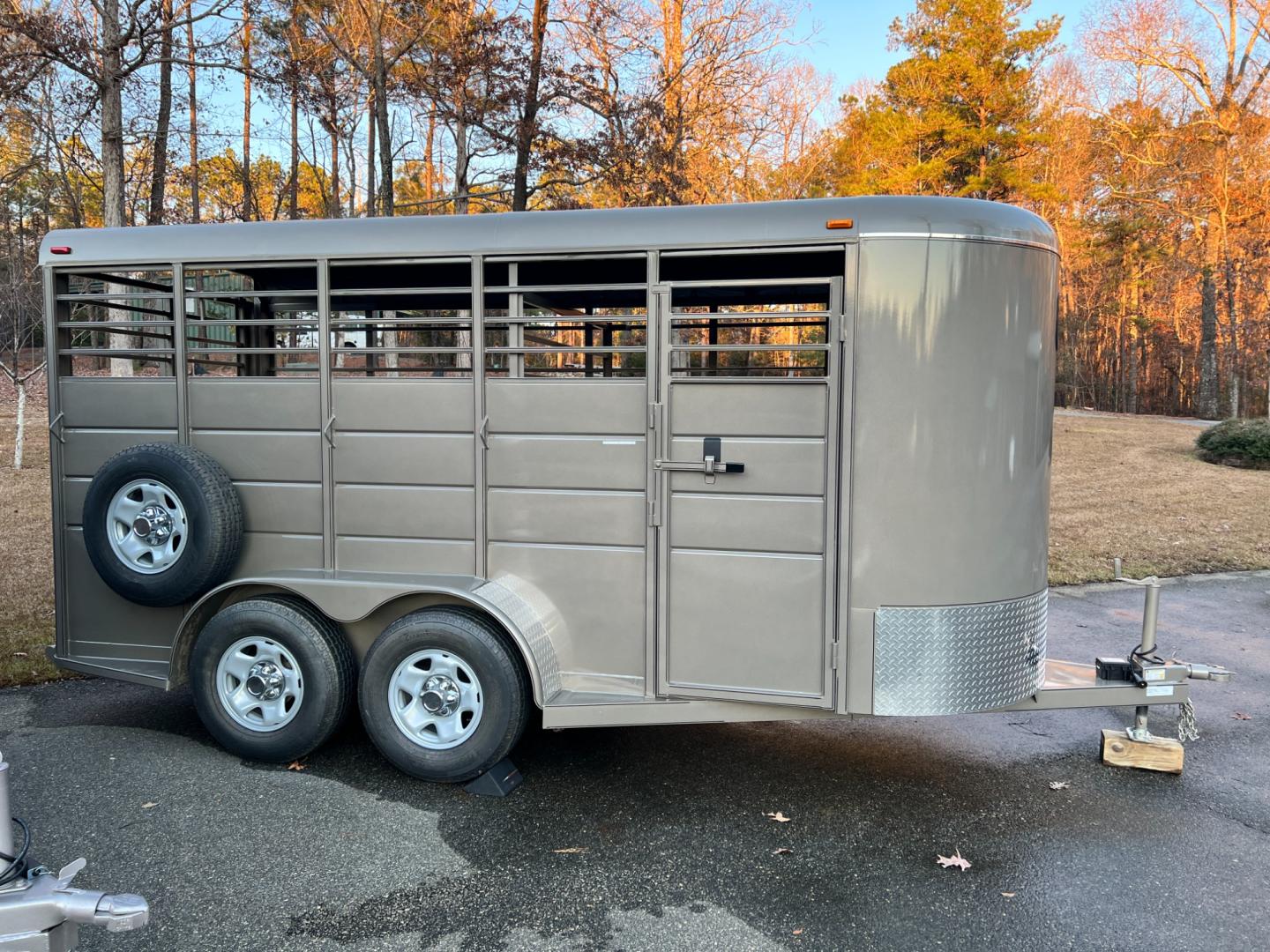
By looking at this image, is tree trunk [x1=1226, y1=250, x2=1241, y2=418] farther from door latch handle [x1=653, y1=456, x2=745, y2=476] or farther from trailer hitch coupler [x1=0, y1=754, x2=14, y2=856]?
trailer hitch coupler [x1=0, y1=754, x2=14, y2=856]

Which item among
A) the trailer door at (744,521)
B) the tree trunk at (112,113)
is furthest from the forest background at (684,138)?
the trailer door at (744,521)

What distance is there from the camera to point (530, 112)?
Result: 12.8 m

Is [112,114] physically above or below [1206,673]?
above

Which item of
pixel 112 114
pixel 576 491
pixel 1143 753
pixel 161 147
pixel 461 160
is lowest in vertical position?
pixel 1143 753

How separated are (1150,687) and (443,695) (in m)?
3.32

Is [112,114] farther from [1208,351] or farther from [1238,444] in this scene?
[1208,351]

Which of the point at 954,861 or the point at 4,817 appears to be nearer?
the point at 4,817

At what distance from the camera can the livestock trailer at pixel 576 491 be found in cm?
376

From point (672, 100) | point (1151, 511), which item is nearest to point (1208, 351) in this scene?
point (1151, 511)

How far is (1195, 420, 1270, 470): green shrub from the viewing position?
645 inches

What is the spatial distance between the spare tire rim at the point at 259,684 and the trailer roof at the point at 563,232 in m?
1.93

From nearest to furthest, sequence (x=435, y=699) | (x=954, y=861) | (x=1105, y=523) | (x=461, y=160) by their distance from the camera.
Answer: (x=954, y=861) < (x=435, y=699) < (x=1105, y=523) < (x=461, y=160)

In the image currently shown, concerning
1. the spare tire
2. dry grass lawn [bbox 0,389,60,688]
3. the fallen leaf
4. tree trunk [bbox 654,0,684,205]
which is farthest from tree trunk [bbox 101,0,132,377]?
the fallen leaf

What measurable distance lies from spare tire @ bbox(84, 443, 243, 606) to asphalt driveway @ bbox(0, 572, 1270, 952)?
0.93 m
